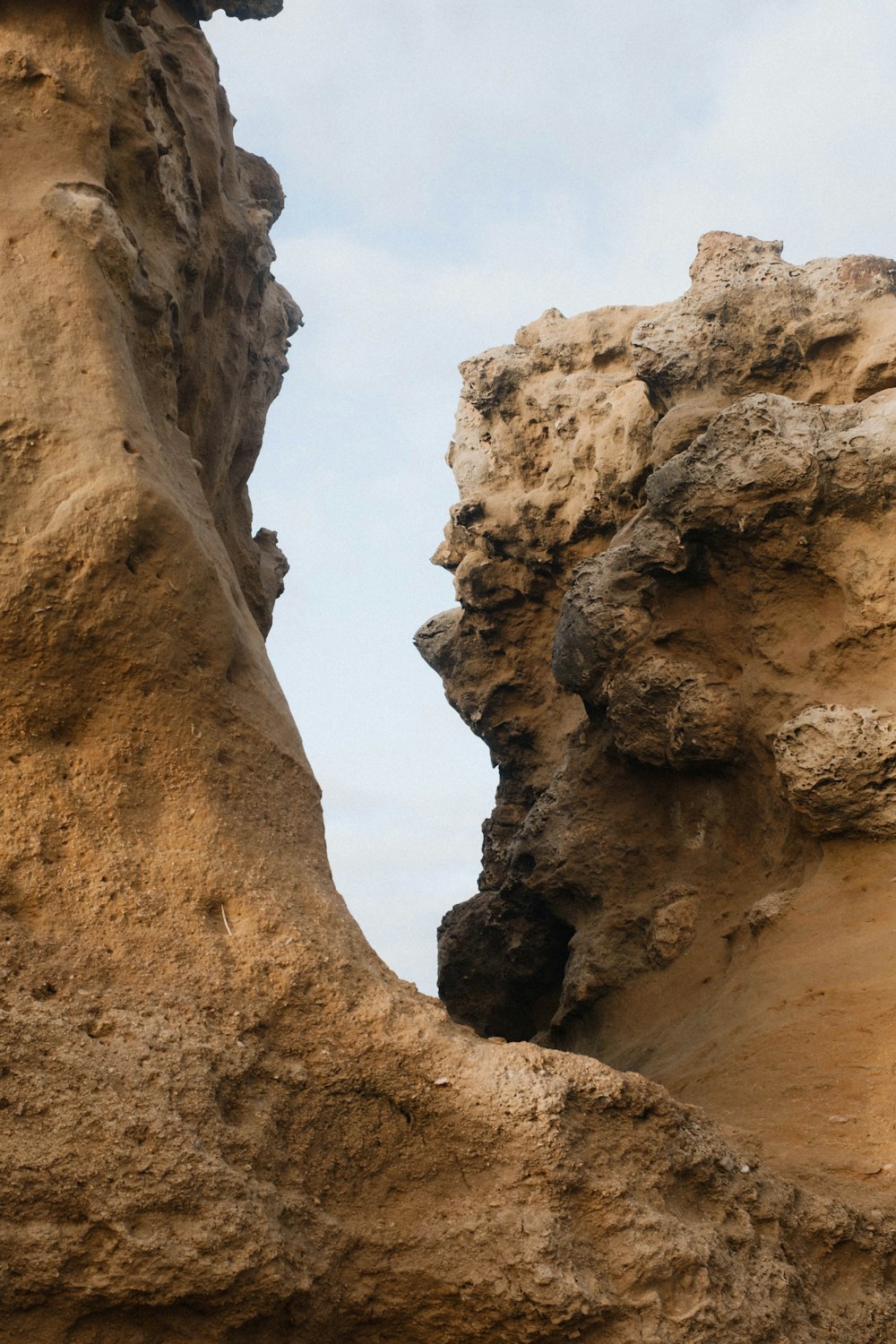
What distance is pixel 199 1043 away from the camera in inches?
141

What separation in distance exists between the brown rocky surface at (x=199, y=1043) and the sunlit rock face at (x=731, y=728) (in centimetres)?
91

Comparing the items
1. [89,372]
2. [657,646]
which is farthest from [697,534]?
[89,372]

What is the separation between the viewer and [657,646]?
7.11 meters

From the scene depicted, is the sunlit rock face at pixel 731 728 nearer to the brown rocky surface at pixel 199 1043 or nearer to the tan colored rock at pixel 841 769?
the tan colored rock at pixel 841 769

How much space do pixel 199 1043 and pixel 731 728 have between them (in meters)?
3.83

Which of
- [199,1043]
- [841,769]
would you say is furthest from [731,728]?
[199,1043]

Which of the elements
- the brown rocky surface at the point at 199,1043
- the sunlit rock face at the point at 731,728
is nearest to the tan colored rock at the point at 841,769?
the sunlit rock face at the point at 731,728

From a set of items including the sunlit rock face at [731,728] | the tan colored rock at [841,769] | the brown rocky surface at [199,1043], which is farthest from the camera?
the tan colored rock at [841,769]

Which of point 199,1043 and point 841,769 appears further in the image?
point 841,769

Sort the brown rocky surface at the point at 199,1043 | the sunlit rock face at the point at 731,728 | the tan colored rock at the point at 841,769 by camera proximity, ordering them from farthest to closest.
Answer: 1. the tan colored rock at the point at 841,769
2. the sunlit rock face at the point at 731,728
3. the brown rocky surface at the point at 199,1043

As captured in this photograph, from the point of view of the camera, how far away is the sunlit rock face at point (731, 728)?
5.53 meters

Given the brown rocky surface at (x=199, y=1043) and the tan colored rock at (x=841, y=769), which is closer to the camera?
the brown rocky surface at (x=199, y=1043)

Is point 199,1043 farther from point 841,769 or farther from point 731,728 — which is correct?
point 731,728

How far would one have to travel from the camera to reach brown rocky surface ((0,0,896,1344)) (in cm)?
329
